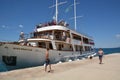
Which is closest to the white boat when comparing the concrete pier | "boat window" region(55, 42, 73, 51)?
"boat window" region(55, 42, 73, 51)

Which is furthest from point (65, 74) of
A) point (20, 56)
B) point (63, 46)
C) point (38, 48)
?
point (63, 46)

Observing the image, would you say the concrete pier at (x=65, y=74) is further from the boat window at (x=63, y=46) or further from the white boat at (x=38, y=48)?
the boat window at (x=63, y=46)

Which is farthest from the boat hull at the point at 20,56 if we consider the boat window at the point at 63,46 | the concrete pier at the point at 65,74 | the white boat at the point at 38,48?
the boat window at the point at 63,46

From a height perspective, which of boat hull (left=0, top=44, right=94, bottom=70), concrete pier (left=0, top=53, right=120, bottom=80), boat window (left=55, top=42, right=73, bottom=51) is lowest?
concrete pier (left=0, top=53, right=120, bottom=80)

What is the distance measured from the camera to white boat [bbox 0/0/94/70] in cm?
1658

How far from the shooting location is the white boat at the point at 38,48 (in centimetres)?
1658

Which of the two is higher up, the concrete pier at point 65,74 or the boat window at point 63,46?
the boat window at point 63,46

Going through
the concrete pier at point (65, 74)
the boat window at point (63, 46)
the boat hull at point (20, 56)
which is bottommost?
the concrete pier at point (65, 74)

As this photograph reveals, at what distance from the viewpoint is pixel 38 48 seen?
61.2ft

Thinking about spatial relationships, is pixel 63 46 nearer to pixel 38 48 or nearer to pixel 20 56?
pixel 38 48

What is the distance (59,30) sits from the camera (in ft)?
81.6

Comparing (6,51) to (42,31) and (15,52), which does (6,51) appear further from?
(42,31)

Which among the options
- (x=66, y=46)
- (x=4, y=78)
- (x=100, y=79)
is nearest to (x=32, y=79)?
(x=4, y=78)

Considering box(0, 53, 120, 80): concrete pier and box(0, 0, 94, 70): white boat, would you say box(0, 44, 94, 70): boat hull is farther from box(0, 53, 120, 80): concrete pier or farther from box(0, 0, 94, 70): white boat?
box(0, 53, 120, 80): concrete pier
